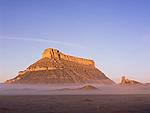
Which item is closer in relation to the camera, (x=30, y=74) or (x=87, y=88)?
(x=87, y=88)

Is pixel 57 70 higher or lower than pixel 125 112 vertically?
higher

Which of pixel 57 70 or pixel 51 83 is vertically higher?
pixel 57 70

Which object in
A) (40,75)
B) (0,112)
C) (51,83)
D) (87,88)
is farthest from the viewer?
(40,75)

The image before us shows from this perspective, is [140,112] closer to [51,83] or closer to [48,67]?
[51,83]

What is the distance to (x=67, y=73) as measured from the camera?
651ft

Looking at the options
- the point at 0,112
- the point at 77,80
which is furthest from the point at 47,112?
the point at 77,80

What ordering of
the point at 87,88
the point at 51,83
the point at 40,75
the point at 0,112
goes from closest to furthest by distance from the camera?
the point at 0,112
the point at 87,88
the point at 51,83
the point at 40,75

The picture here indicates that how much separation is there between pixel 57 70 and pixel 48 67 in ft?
31.9

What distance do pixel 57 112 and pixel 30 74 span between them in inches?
6558

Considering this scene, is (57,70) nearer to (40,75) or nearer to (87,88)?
(40,75)

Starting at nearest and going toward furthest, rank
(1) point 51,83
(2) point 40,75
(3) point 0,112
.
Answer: (3) point 0,112
(1) point 51,83
(2) point 40,75

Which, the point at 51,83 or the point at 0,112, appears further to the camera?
the point at 51,83

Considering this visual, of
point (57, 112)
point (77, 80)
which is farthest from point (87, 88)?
point (57, 112)

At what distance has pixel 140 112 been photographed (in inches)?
1407
